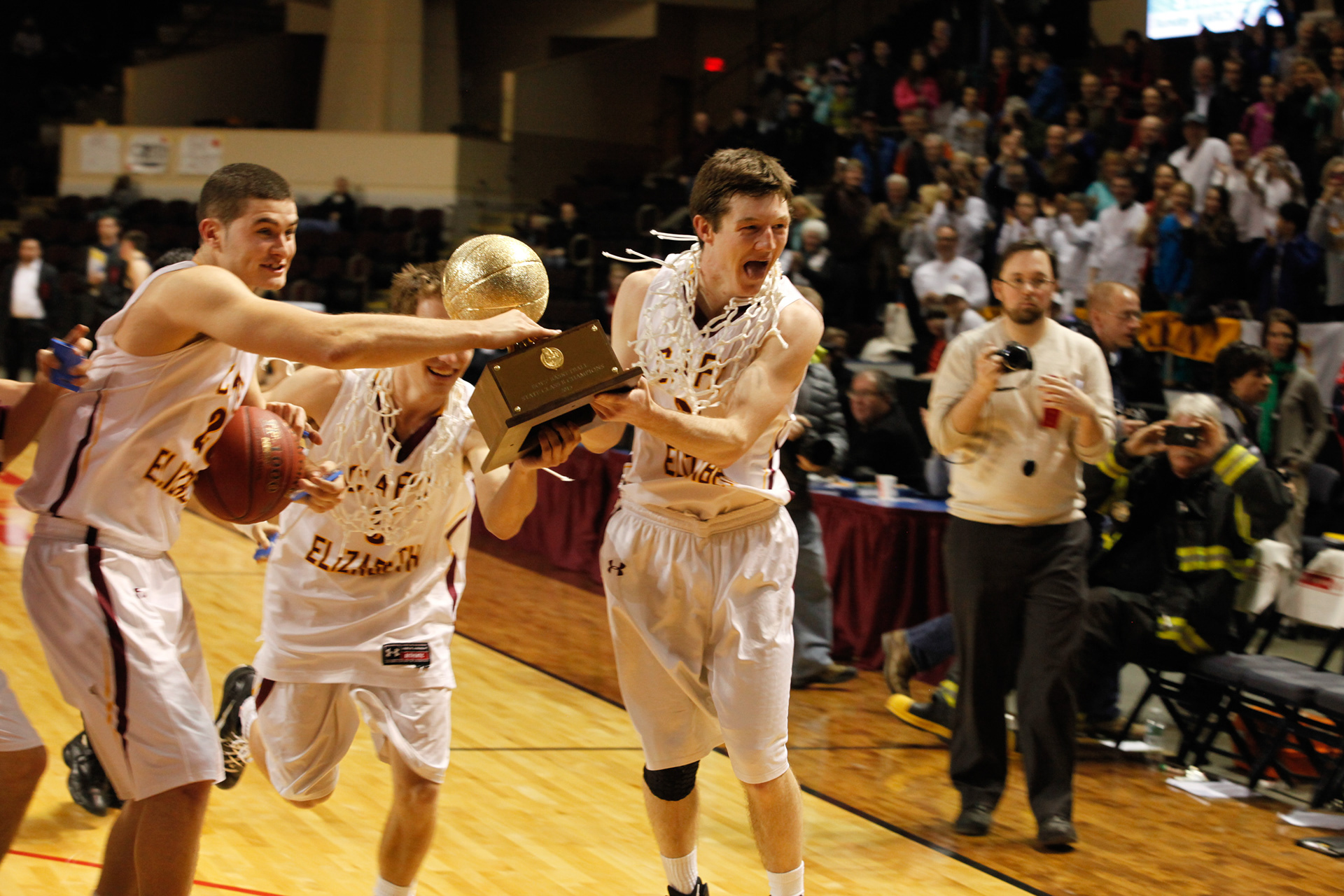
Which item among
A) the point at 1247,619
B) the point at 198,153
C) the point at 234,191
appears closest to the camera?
the point at 234,191

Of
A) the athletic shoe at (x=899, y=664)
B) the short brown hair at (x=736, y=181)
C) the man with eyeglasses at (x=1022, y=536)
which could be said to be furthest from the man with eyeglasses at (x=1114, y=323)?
the short brown hair at (x=736, y=181)

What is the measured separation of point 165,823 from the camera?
9.95 ft

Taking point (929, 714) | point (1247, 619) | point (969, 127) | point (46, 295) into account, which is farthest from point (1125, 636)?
point (46, 295)

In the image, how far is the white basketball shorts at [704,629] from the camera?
3.43 metres

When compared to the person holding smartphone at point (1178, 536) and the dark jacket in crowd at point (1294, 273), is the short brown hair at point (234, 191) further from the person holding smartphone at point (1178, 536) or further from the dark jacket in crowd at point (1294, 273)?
the dark jacket in crowd at point (1294, 273)

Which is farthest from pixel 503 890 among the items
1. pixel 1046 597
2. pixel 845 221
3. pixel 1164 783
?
pixel 845 221

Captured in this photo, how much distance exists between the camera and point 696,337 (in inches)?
137

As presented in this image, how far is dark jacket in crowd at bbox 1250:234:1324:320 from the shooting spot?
916 centimetres

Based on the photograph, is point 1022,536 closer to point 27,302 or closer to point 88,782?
point 88,782

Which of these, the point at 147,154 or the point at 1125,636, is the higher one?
the point at 147,154

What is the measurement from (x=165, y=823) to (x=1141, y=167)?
31.0ft

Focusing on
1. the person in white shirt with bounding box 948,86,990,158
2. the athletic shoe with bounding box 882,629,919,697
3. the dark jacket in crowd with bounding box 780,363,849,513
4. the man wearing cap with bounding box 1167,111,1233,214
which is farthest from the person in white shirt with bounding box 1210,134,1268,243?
the athletic shoe with bounding box 882,629,919,697

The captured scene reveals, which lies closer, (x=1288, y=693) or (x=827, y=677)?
(x=1288, y=693)

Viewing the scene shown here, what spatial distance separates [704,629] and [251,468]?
3.97 ft
